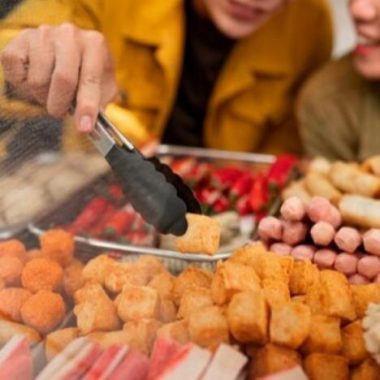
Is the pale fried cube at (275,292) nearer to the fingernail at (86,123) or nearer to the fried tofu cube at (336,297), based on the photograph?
the fried tofu cube at (336,297)

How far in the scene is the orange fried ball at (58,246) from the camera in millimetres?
863

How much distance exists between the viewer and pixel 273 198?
140 cm

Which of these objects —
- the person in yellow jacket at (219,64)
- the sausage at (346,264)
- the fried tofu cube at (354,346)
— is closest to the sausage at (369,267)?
the sausage at (346,264)

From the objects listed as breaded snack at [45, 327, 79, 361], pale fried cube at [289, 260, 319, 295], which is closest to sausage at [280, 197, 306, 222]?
pale fried cube at [289, 260, 319, 295]

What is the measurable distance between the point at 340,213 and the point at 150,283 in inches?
11.6

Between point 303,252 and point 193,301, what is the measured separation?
0.19 m

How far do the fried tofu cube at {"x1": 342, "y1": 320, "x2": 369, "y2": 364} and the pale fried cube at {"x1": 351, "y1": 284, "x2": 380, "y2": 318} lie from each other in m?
0.03

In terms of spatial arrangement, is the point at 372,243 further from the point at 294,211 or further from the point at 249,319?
the point at 249,319

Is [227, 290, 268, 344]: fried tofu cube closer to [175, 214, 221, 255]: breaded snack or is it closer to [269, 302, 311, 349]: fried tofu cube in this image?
[269, 302, 311, 349]: fried tofu cube

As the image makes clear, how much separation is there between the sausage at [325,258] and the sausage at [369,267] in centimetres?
3

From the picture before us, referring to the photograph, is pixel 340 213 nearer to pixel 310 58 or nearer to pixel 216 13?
pixel 216 13

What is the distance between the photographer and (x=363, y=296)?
817 millimetres

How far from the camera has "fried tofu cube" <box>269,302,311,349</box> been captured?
72 cm

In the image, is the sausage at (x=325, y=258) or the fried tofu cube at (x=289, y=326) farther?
the sausage at (x=325, y=258)
